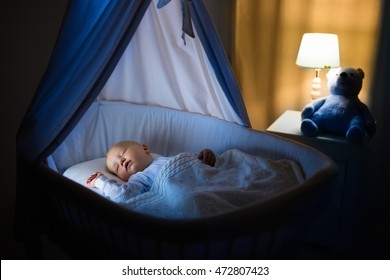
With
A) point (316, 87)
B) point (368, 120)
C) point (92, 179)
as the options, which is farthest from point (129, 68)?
point (368, 120)

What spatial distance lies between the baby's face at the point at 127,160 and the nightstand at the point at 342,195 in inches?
33.3

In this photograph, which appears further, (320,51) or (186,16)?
(320,51)

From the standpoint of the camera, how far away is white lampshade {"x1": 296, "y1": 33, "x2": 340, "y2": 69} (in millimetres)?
2410

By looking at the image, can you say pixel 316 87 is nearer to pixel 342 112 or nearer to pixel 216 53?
pixel 342 112

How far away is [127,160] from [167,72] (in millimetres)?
576

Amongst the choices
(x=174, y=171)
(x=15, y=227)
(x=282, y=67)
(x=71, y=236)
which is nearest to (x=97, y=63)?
(x=174, y=171)

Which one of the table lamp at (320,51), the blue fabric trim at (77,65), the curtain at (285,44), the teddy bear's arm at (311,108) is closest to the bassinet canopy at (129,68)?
the blue fabric trim at (77,65)

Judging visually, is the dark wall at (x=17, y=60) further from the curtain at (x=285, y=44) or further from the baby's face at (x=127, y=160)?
the curtain at (x=285, y=44)

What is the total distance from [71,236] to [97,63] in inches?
27.3

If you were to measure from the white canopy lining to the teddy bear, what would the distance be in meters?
0.50

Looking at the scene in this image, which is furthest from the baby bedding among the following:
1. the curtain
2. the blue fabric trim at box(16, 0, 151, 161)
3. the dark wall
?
the curtain

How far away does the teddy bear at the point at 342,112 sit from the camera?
2.24 metres

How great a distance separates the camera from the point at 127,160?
2.04m
